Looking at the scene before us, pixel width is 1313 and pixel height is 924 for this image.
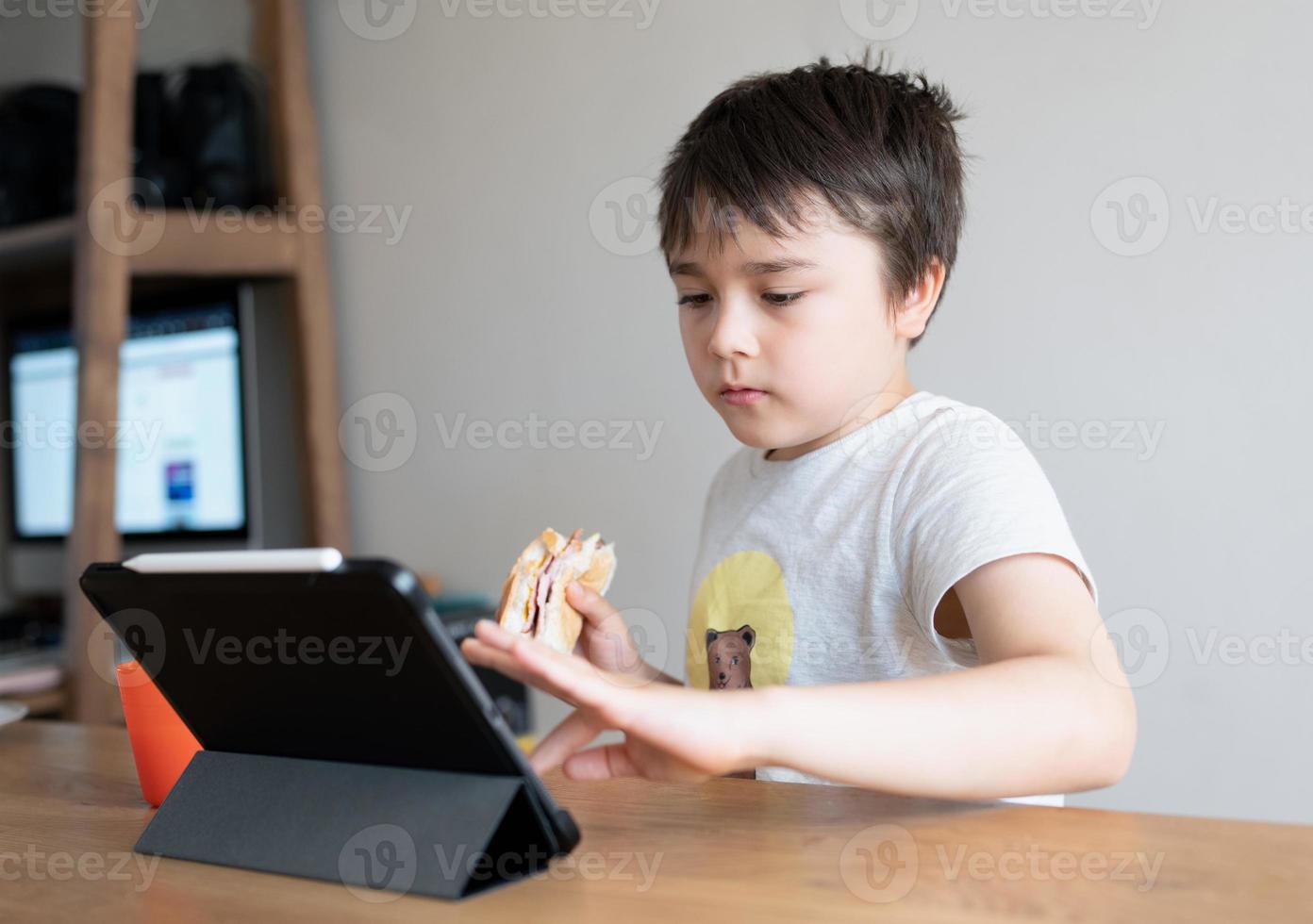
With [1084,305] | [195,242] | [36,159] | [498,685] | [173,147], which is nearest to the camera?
[1084,305]

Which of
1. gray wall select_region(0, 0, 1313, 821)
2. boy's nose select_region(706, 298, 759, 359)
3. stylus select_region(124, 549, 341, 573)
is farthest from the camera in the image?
gray wall select_region(0, 0, 1313, 821)

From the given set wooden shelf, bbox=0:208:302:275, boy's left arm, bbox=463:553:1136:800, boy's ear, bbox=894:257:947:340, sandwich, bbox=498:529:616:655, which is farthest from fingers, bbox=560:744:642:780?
wooden shelf, bbox=0:208:302:275

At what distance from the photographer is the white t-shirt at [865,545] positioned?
79cm

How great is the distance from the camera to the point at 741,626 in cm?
106

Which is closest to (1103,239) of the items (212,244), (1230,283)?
(1230,283)

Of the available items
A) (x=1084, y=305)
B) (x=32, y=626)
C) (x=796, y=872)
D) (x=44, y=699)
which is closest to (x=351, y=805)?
(x=796, y=872)

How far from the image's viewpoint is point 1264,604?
1.32 metres

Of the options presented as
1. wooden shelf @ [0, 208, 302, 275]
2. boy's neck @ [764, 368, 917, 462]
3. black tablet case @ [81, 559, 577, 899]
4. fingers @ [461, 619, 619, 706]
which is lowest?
black tablet case @ [81, 559, 577, 899]

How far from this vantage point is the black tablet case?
0.57m

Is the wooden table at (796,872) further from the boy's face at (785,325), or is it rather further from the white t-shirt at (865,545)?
the boy's face at (785,325)

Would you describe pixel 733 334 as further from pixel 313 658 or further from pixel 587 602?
pixel 313 658

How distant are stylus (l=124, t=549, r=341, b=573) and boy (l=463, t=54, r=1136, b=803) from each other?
9cm

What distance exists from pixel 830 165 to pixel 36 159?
176 centimetres

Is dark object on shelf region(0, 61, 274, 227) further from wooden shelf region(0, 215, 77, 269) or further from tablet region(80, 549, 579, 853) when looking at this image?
tablet region(80, 549, 579, 853)
